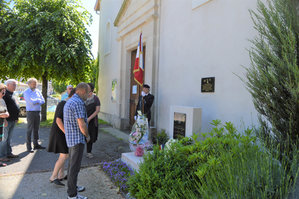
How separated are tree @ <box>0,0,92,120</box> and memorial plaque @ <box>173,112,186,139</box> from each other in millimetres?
7119

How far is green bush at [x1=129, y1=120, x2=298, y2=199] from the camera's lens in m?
1.92

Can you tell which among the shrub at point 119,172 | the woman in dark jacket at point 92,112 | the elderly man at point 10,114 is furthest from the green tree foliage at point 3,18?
the shrub at point 119,172

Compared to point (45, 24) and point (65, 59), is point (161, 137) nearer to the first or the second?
point (65, 59)

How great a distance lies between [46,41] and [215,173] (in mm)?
9979

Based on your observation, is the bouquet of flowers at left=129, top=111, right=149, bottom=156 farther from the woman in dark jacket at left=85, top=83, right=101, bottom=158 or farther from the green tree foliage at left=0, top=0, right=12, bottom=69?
the green tree foliage at left=0, top=0, right=12, bottom=69

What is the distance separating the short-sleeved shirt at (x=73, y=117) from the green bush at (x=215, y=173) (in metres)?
1.06

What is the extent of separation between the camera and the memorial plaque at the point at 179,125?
16.1 feet

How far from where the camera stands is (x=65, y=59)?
1025 centimetres

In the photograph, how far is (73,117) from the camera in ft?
10.4

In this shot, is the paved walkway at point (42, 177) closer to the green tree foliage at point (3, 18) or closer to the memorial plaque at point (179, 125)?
the memorial plaque at point (179, 125)

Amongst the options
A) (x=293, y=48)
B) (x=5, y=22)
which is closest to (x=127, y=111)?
(x=5, y=22)

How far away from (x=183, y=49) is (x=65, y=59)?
6.52 metres

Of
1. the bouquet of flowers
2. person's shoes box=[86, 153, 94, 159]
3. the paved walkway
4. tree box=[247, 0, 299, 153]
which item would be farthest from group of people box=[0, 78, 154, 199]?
tree box=[247, 0, 299, 153]

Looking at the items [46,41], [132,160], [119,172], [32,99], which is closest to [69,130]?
[119,172]
